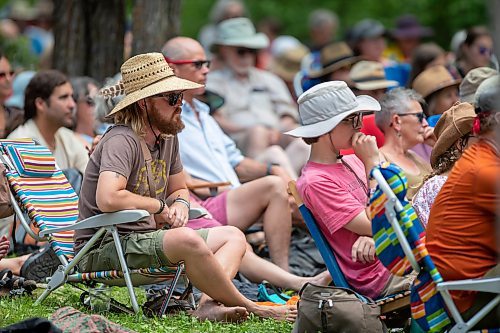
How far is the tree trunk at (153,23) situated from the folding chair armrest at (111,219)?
4052 mm

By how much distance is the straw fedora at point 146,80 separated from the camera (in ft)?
19.9

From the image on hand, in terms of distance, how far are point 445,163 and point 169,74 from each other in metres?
1.66

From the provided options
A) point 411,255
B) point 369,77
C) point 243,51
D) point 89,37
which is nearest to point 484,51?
point 369,77

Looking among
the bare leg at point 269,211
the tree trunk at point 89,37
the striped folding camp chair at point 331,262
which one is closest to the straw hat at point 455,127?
the striped folding camp chair at point 331,262

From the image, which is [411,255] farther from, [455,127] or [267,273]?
[267,273]

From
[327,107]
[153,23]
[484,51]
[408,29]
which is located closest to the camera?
[327,107]

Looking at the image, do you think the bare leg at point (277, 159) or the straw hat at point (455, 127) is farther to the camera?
the bare leg at point (277, 159)

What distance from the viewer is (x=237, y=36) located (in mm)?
10836

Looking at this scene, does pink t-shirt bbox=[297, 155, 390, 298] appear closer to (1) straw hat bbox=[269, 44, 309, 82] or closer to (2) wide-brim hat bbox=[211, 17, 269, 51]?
(2) wide-brim hat bbox=[211, 17, 269, 51]

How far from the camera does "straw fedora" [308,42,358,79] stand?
37.0 ft

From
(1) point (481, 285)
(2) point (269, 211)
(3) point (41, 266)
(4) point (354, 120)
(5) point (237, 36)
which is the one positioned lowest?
(3) point (41, 266)

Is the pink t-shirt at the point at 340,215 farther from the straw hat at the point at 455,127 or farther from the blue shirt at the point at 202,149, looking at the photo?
the blue shirt at the point at 202,149

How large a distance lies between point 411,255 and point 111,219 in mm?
1762

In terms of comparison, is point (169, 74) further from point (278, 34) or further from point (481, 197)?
point (278, 34)
